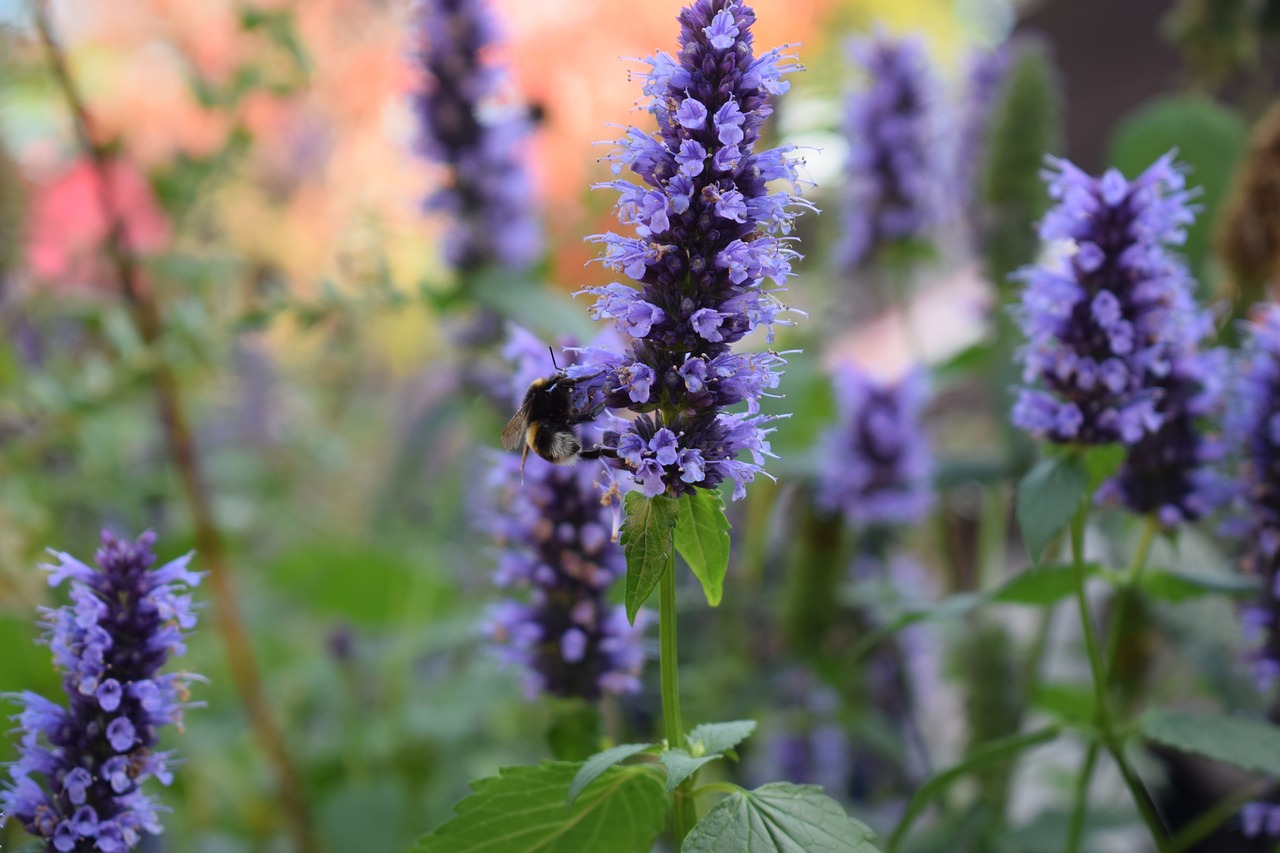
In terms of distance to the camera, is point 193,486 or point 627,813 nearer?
point 627,813

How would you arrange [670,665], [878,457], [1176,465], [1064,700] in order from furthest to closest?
[878,457]
[1064,700]
[1176,465]
[670,665]

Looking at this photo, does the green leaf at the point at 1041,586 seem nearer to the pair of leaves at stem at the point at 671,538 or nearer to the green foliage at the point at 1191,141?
the pair of leaves at stem at the point at 671,538

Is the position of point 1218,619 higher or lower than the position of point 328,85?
lower

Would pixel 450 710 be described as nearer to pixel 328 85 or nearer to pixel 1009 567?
pixel 1009 567

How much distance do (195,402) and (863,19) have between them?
190 inches

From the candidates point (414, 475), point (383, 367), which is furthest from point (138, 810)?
point (383, 367)

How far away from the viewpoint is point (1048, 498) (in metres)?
1.11

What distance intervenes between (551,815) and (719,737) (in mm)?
164

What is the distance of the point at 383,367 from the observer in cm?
525

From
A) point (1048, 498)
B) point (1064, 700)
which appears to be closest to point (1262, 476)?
point (1048, 498)

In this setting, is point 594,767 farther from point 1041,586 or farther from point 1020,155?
point 1020,155

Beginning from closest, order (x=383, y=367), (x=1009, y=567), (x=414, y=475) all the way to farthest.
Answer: (x=414, y=475) → (x=1009, y=567) → (x=383, y=367)

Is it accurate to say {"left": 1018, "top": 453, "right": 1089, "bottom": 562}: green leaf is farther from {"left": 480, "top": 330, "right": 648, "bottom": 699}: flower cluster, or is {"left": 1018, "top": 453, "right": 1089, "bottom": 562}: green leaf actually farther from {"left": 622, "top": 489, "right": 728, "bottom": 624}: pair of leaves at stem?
{"left": 480, "top": 330, "right": 648, "bottom": 699}: flower cluster

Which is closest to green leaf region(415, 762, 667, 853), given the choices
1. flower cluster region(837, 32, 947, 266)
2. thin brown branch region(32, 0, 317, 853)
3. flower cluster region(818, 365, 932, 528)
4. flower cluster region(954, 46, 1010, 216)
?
thin brown branch region(32, 0, 317, 853)
